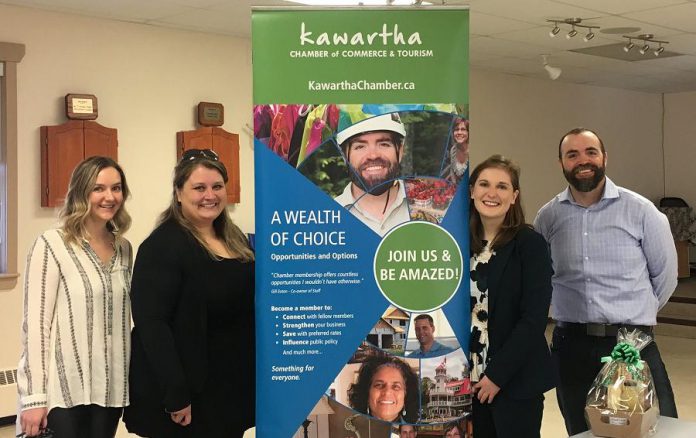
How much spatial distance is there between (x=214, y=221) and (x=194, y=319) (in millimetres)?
391

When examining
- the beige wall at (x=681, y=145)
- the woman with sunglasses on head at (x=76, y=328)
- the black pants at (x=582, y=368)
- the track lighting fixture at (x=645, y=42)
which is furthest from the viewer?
the beige wall at (x=681, y=145)

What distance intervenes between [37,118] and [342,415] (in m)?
3.97

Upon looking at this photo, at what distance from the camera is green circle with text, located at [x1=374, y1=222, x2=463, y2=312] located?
2570mm

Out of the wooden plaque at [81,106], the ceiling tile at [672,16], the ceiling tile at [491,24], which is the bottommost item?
the wooden plaque at [81,106]

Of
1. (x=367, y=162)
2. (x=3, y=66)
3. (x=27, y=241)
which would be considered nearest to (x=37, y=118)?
(x=3, y=66)

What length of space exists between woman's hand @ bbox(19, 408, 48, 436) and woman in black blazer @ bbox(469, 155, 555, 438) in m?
1.42

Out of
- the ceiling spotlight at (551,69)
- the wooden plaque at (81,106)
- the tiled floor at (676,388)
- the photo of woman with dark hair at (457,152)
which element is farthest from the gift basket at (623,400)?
the ceiling spotlight at (551,69)

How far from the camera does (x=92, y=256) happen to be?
9.47ft

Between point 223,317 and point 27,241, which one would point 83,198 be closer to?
point 223,317

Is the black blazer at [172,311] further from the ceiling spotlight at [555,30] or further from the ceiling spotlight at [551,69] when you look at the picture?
the ceiling spotlight at [551,69]

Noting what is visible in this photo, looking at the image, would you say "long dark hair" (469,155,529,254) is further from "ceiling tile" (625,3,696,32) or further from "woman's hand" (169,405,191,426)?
"ceiling tile" (625,3,696,32)

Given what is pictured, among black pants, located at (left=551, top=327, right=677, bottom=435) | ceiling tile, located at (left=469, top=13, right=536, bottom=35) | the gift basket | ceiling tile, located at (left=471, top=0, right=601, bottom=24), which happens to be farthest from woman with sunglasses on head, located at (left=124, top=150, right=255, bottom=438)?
ceiling tile, located at (left=469, top=13, right=536, bottom=35)

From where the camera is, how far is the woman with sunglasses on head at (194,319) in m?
2.71

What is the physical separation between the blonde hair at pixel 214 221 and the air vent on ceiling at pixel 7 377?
3396 mm
